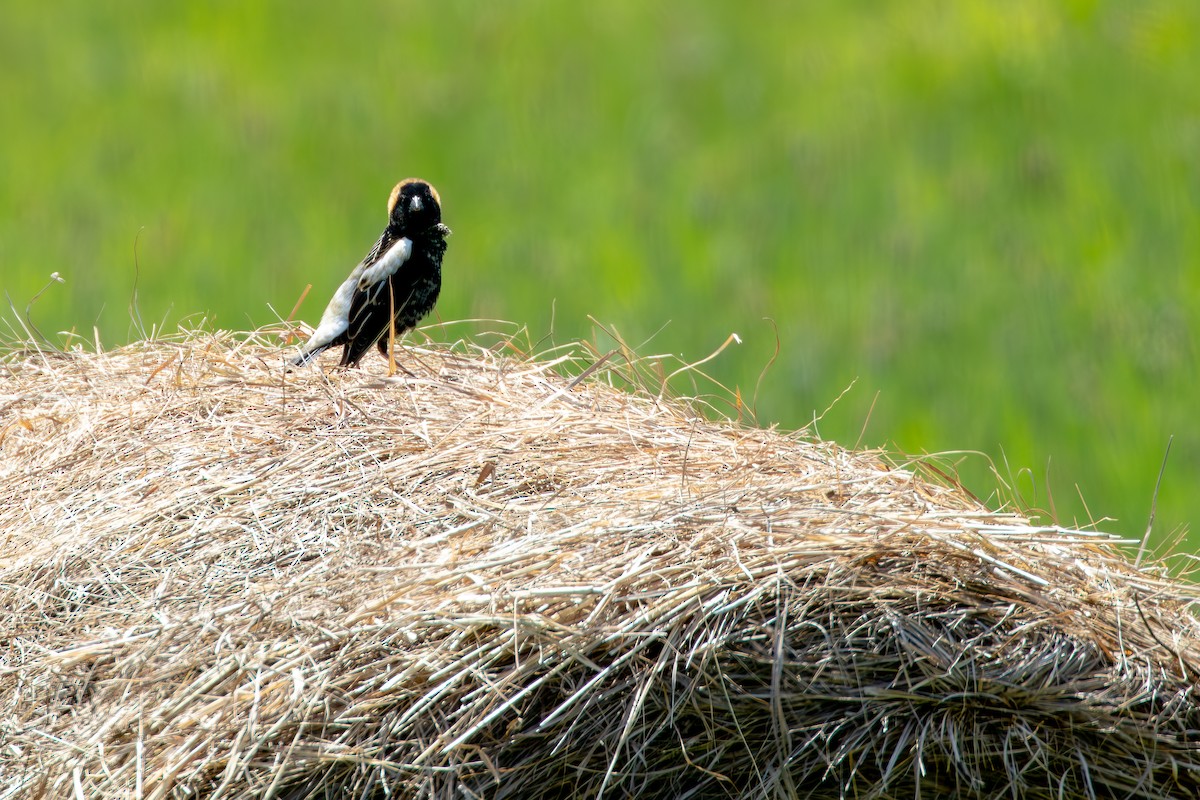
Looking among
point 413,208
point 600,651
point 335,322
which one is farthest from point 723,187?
point 600,651

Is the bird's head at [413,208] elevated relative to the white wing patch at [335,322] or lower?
elevated

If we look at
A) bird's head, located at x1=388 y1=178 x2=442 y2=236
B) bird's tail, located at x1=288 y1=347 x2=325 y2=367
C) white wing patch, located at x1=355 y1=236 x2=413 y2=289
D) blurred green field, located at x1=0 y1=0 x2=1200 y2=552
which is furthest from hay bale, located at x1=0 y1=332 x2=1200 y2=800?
blurred green field, located at x1=0 y1=0 x2=1200 y2=552

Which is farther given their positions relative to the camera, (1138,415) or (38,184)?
(38,184)

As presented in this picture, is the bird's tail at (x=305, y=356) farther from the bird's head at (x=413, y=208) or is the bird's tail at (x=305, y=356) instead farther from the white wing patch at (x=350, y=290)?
the bird's head at (x=413, y=208)

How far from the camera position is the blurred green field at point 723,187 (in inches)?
298

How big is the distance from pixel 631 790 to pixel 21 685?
115cm

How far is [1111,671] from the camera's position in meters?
2.62

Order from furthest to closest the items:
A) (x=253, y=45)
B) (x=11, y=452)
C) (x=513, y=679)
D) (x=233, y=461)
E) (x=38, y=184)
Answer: (x=253, y=45), (x=38, y=184), (x=11, y=452), (x=233, y=461), (x=513, y=679)

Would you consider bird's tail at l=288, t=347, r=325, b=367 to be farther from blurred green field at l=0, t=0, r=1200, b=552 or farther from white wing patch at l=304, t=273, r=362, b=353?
blurred green field at l=0, t=0, r=1200, b=552

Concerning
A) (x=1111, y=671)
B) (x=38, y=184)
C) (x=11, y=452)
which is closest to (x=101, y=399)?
(x=11, y=452)

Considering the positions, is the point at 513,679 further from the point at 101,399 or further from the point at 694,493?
the point at 101,399

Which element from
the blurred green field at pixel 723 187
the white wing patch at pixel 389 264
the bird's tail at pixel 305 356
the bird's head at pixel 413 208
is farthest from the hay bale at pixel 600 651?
the blurred green field at pixel 723 187

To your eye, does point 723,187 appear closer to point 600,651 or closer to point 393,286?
point 393,286

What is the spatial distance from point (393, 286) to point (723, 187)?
5875mm
